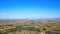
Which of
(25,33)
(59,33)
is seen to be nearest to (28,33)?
(25,33)

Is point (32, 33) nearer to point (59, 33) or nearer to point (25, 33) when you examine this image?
point (25, 33)

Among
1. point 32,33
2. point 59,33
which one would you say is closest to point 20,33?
point 32,33

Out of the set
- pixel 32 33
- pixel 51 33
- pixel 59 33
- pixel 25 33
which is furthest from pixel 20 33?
pixel 59 33

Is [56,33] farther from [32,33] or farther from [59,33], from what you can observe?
[32,33]

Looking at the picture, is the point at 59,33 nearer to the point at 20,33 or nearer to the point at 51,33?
the point at 51,33

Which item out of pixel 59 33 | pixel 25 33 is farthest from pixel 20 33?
pixel 59 33

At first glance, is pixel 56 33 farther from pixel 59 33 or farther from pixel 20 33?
pixel 20 33
